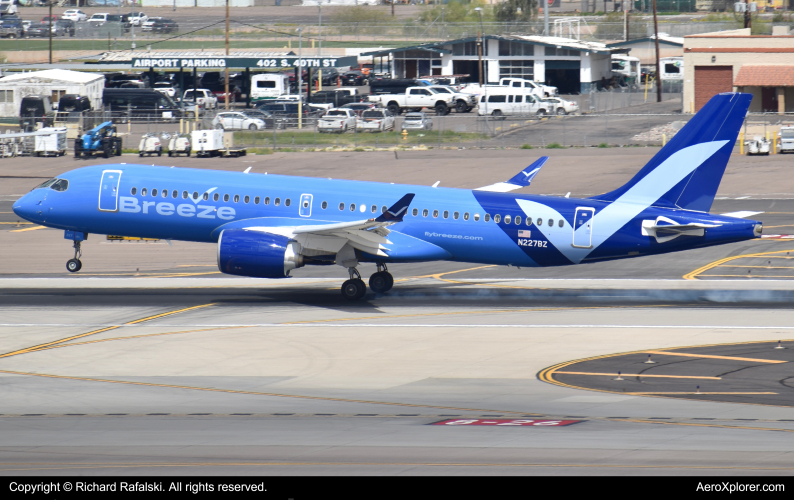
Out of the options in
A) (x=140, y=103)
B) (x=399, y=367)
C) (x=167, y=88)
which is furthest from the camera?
(x=167, y=88)

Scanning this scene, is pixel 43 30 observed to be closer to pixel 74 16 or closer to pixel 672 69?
pixel 74 16

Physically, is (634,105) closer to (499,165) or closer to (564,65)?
(564,65)

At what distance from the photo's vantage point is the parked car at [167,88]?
4560 inches

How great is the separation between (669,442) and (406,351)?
11.9 meters

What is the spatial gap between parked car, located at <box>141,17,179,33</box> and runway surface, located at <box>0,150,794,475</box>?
12688cm

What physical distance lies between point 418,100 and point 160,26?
84839 mm

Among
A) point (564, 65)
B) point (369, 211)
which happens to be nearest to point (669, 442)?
point (369, 211)

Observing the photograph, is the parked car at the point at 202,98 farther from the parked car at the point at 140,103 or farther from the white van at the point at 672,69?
the white van at the point at 672,69

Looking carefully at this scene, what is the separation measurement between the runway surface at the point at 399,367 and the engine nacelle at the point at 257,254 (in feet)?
5.81

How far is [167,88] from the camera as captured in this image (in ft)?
389

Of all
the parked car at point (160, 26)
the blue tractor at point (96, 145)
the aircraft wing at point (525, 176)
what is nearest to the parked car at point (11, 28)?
the parked car at point (160, 26)

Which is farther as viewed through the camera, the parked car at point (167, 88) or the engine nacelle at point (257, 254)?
the parked car at point (167, 88)

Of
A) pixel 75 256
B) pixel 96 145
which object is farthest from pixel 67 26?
pixel 75 256

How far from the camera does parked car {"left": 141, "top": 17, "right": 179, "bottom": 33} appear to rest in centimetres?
16750
